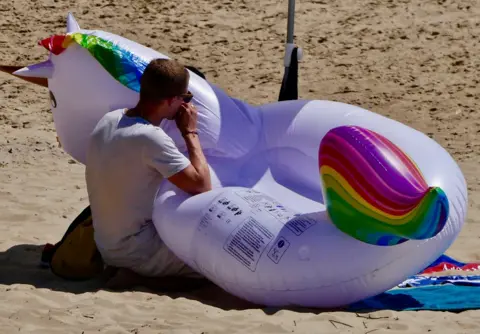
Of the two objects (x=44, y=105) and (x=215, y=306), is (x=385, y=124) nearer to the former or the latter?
(x=215, y=306)

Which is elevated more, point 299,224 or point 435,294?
point 299,224

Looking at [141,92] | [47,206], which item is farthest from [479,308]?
[47,206]

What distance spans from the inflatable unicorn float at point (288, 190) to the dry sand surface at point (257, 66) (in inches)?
37.1

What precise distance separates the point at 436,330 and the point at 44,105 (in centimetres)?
640

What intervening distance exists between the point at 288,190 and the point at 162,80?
933mm

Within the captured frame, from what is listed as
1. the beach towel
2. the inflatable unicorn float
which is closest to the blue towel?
the beach towel

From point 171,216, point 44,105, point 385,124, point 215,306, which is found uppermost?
point 385,124

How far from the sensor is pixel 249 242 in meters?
4.82

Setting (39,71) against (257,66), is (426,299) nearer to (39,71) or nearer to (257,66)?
(39,71)

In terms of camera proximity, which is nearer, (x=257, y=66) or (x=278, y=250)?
(x=278, y=250)

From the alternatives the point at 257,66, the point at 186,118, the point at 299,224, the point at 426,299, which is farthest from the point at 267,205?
the point at 257,66

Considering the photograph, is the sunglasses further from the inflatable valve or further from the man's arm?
the inflatable valve

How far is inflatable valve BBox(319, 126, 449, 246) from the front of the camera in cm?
434

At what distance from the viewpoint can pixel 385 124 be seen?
5.24 m
